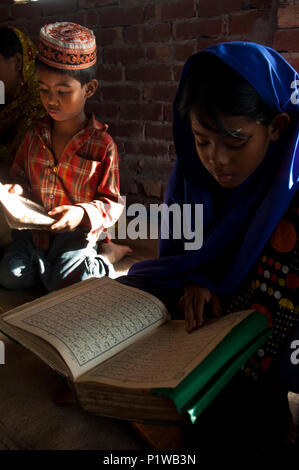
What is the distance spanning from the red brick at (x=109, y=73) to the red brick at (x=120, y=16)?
25 centimetres

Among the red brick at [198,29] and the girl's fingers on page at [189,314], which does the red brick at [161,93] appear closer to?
the red brick at [198,29]

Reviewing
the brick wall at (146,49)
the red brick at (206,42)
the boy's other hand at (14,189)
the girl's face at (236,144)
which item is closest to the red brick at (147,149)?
the brick wall at (146,49)

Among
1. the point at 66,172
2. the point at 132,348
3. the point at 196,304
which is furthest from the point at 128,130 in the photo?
the point at 132,348

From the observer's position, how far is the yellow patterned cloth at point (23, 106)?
7.27ft

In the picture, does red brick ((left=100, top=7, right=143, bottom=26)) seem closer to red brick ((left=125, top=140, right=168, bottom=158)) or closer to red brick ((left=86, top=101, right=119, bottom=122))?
red brick ((left=86, top=101, right=119, bottom=122))

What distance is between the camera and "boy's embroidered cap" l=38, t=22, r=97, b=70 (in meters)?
1.54

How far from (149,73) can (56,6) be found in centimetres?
90

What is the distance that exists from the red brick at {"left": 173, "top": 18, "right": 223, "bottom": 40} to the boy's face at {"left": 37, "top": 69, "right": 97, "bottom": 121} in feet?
3.07

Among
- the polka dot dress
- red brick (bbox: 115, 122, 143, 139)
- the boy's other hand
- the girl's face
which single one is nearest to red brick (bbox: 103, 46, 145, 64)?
red brick (bbox: 115, 122, 143, 139)

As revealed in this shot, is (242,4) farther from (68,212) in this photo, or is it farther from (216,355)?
(216,355)

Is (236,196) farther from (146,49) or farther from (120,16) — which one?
(120,16)

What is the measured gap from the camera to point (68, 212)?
1522mm

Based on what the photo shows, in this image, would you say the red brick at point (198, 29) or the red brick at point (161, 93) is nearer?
the red brick at point (198, 29)

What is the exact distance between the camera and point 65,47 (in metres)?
1.55
